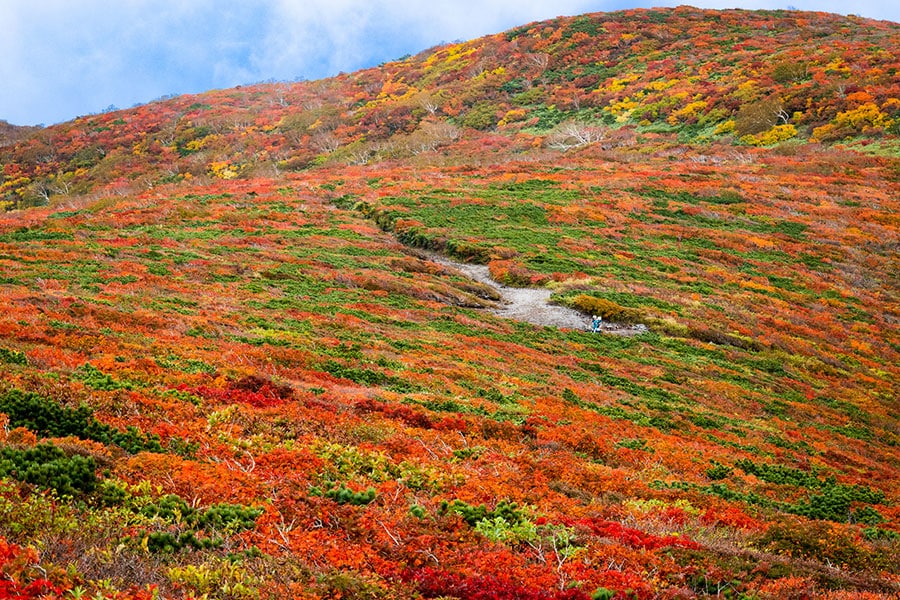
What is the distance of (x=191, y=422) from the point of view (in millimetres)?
10289

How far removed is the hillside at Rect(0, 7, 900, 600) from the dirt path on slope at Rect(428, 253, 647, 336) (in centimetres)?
62

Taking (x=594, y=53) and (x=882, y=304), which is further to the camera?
(x=594, y=53)

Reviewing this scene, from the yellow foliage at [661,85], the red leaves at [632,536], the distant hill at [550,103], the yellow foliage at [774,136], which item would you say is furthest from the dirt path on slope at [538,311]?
the yellow foliage at [661,85]

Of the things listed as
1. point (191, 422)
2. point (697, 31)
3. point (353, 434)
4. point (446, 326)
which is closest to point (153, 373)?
point (191, 422)

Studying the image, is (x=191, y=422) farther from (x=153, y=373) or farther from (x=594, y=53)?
(x=594, y=53)

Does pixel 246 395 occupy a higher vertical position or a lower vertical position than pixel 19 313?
lower

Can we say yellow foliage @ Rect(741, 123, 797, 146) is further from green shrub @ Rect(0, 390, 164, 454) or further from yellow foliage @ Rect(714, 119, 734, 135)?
green shrub @ Rect(0, 390, 164, 454)

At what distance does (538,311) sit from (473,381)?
556 inches

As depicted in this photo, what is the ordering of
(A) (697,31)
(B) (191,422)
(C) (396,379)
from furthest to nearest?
(A) (697,31), (C) (396,379), (B) (191,422)

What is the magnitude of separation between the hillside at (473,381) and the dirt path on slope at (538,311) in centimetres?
62

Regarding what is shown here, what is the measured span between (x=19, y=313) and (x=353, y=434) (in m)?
10.3

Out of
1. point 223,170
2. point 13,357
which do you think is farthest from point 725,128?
point 13,357

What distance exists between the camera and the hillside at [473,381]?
7.07 meters

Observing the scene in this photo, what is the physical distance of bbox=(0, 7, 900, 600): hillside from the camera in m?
7.07
